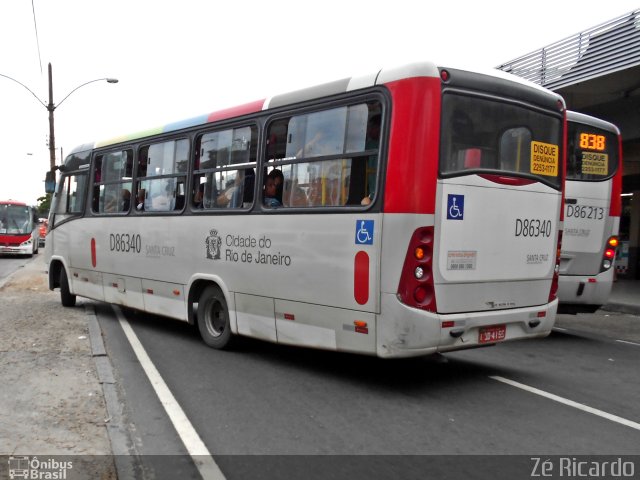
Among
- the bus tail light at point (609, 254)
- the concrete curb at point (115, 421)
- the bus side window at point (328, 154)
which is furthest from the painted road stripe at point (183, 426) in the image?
the bus tail light at point (609, 254)

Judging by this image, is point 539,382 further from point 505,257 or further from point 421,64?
point 421,64

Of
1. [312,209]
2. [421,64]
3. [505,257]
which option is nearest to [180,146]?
[312,209]

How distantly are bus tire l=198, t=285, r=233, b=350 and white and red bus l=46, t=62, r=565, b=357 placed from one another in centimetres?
2

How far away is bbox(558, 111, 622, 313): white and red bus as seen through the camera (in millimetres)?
9234

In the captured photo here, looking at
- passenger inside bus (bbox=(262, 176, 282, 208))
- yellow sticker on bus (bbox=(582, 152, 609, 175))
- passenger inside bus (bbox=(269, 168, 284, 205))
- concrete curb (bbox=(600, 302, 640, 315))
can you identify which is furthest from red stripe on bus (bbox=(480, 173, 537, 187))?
concrete curb (bbox=(600, 302, 640, 315))

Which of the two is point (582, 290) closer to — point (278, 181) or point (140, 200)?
point (278, 181)

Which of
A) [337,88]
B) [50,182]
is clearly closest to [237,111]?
[337,88]

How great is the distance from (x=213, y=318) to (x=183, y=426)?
3.14m

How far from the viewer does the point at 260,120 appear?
7020mm

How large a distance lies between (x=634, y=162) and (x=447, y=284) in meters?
19.3

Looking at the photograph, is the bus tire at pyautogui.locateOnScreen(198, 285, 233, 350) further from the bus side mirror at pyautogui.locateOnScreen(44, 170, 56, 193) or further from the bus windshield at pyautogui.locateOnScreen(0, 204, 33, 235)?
the bus windshield at pyautogui.locateOnScreen(0, 204, 33, 235)

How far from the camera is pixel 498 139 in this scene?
591 centimetres

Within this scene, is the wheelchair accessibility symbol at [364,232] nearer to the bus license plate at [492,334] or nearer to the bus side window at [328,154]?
the bus side window at [328,154]

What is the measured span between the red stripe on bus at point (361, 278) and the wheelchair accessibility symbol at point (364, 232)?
0.11 m
